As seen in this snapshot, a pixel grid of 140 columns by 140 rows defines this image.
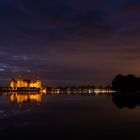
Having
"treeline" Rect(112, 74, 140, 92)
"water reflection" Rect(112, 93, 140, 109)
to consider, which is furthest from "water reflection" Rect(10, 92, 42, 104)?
"treeline" Rect(112, 74, 140, 92)

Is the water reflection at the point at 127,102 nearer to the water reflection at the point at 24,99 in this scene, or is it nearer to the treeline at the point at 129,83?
the water reflection at the point at 24,99

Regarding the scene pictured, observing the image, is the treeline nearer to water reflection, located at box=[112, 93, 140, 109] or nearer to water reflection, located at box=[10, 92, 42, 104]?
water reflection, located at box=[10, 92, 42, 104]

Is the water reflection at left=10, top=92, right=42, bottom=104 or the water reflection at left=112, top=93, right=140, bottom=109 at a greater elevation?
the water reflection at left=10, top=92, right=42, bottom=104

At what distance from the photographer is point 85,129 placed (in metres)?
23.5

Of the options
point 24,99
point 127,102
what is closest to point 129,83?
point 24,99

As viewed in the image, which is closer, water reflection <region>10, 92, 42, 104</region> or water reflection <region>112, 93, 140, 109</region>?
water reflection <region>112, 93, 140, 109</region>

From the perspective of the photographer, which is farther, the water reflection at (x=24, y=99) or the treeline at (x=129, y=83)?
the treeline at (x=129, y=83)

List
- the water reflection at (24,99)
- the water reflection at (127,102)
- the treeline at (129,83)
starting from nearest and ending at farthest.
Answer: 1. the water reflection at (127,102)
2. the water reflection at (24,99)
3. the treeline at (129,83)

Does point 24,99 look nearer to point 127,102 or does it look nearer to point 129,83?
point 127,102

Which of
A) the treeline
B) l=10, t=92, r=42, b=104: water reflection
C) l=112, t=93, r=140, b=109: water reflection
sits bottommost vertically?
l=112, t=93, r=140, b=109: water reflection

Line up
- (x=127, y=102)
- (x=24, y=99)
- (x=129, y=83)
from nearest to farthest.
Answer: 1. (x=127, y=102)
2. (x=24, y=99)
3. (x=129, y=83)

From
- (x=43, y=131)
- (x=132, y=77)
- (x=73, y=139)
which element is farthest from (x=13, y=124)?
(x=132, y=77)

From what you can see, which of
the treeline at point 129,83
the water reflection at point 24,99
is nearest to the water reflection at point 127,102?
the water reflection at point 24,99

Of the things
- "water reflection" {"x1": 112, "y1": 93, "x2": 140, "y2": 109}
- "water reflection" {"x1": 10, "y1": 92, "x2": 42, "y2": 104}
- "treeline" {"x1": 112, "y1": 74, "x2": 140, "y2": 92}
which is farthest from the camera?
"treeline" {"x1": 112, "y1": 74, "x2": 140, "y2": 92}
